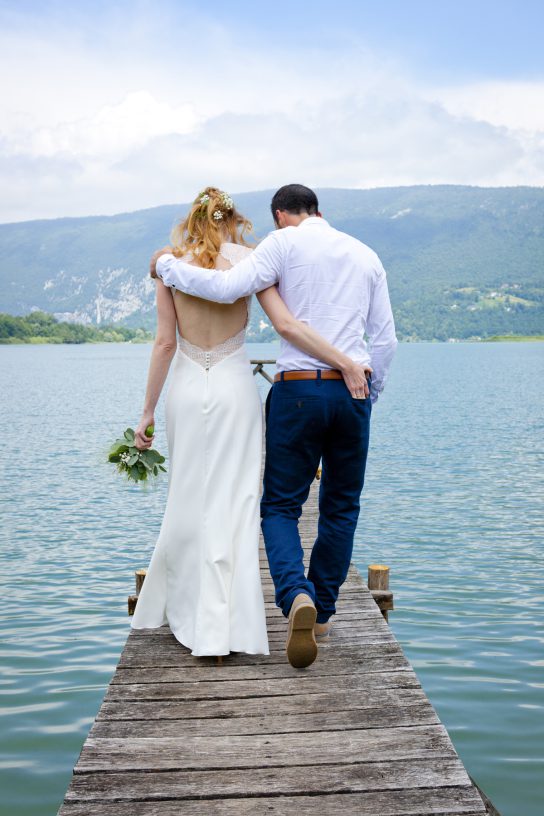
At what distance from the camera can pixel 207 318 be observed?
14.0 feet

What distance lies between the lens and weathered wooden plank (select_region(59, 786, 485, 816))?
279 centimetres

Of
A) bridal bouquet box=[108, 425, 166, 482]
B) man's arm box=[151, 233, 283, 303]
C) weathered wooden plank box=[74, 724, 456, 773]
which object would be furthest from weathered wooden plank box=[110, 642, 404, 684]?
man's arm box=[151, 233, 283, 303]

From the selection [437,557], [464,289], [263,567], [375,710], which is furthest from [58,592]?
[464,289]

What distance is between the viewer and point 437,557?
35.3ft

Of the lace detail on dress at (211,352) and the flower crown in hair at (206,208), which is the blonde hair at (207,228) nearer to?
the flower crown in hair at (206,208)

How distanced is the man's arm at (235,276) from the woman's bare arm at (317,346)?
15cm

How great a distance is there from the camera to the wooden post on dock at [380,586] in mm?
6062

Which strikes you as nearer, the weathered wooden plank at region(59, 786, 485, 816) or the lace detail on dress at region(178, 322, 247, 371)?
the weathered wooden plank at region(59, 786, 485, 816)

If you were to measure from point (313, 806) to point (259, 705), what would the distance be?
32.7 inches

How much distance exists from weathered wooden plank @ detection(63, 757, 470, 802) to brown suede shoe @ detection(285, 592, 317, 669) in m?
0.74

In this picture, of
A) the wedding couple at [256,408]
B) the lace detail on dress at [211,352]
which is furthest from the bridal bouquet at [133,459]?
the lace detail on dress at [211,352]

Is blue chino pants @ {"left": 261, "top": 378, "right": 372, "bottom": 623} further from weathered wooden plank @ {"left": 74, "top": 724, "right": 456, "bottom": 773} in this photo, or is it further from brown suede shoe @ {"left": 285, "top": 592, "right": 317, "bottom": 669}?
weathered wooden plank @ {"left": 74, "top": 724, "right": 456, "bottom": 773}

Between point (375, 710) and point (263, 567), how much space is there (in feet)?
10.1

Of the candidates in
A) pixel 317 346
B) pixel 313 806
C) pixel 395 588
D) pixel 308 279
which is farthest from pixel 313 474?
pixel 395 588
